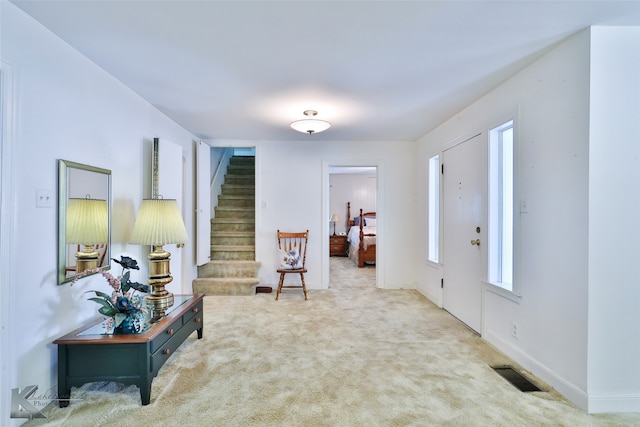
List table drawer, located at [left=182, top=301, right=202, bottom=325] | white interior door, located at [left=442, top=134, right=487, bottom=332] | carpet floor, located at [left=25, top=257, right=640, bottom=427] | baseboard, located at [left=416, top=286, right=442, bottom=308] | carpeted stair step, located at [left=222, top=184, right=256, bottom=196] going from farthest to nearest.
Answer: carpeted stair step, located at [left=222, top=184, right=256, bottom=196], baseboard, located at [left=416, top=286, right=442, bottom=308], white interior door, located at [left=442, top=134, right=487, bottom=332], table drawer, located at [left=182, top=301, right=202, bottom=325], carpet floor, located at [left=25, top=257, right=640, bottom=427]

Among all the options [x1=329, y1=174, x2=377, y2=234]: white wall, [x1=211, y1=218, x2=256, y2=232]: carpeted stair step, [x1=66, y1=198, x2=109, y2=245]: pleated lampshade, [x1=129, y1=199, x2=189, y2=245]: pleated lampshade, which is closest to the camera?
[x1=66, y1=198, x2=109, y2=245]: pleated lampshade

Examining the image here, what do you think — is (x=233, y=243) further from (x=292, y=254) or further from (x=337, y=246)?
(x=337, y=246)

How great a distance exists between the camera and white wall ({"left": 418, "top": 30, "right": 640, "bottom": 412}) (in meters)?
1.75

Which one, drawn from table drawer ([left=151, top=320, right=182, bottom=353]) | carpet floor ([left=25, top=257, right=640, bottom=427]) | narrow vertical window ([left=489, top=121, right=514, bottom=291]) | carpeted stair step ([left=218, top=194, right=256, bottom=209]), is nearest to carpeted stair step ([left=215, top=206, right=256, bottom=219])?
carpeted stair step ([left=218, top=194, right=256, bottom=209])

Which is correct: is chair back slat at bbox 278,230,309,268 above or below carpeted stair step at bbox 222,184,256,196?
below

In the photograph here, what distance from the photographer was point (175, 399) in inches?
72.5

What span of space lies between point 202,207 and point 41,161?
2445mm

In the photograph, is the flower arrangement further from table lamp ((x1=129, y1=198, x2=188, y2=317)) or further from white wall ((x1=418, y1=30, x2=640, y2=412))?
white wall ((x1=418, y1=30, x2=640, y2=412))

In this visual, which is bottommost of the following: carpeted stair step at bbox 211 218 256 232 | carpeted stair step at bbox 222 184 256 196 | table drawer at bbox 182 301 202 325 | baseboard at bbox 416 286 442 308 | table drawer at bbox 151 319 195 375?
baseboard at bbox 416 286 442 308

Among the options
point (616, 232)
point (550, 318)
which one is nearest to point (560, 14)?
point (616, 232)

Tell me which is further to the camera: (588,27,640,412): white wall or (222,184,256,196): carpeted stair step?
(222,184,256,196): carpeted stair step

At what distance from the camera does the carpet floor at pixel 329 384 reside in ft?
5.51

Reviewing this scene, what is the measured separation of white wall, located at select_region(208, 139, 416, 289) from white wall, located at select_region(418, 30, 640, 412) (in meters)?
2.30

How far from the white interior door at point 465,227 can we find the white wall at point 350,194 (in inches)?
202
